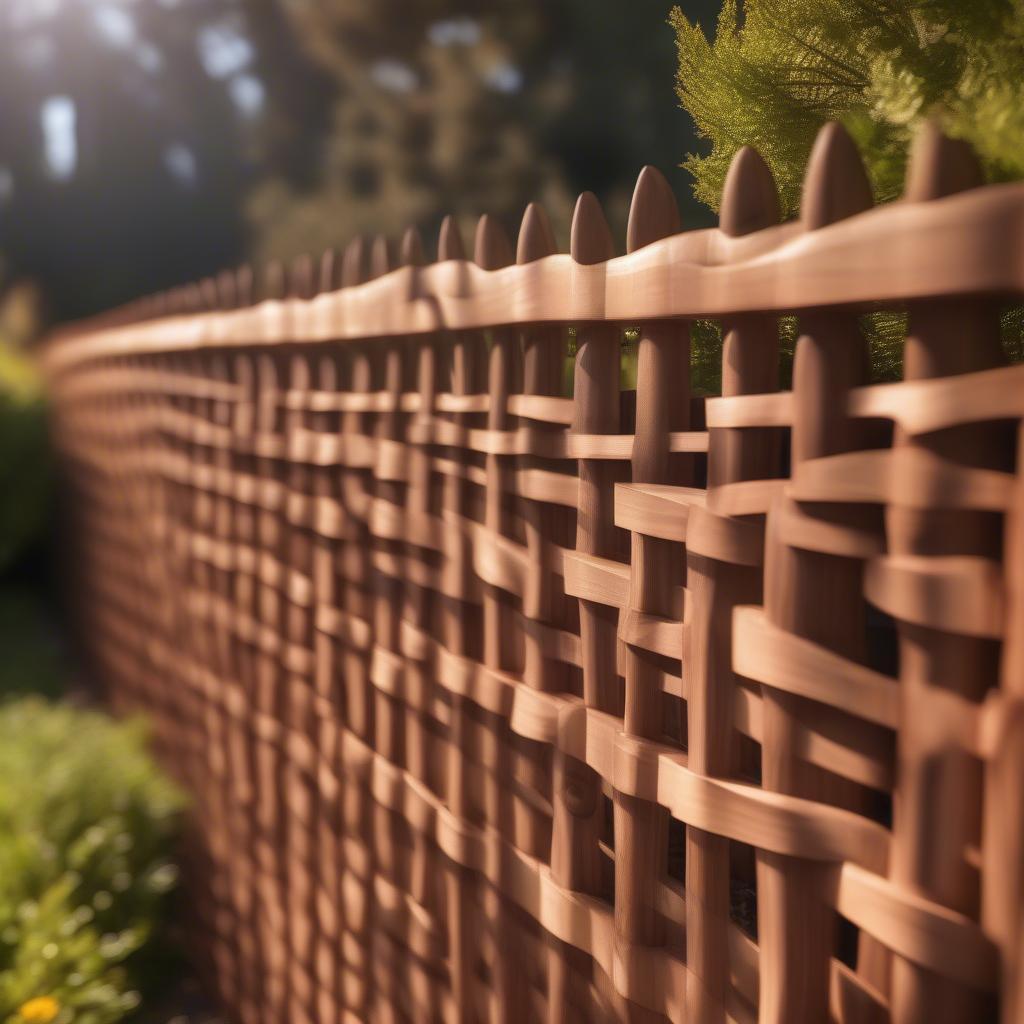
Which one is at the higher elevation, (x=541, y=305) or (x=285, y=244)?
(x=285, y=244)

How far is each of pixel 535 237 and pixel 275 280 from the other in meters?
1.52

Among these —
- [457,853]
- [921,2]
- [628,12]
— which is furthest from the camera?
[628,12]

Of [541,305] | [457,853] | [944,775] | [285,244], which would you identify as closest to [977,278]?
[944,775]

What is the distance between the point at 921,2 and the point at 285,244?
2427 cm

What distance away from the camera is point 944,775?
1.14 meters

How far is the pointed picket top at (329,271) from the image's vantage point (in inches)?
111

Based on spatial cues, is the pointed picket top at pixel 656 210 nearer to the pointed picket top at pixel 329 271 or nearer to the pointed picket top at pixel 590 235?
the pointed picket top at pixel 590 235

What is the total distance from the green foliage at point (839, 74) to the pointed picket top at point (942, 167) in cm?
19

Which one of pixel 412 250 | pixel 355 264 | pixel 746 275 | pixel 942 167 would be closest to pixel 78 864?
pixel 355 264

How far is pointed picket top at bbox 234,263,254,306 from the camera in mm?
3516

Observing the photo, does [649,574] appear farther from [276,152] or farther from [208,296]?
[276,152]

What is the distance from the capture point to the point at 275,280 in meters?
3.20

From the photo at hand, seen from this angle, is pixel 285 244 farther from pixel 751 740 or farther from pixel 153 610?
pixel 751 740

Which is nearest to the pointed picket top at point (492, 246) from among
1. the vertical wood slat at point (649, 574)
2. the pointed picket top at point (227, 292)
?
the vertical wood slat at point (649, 574)
